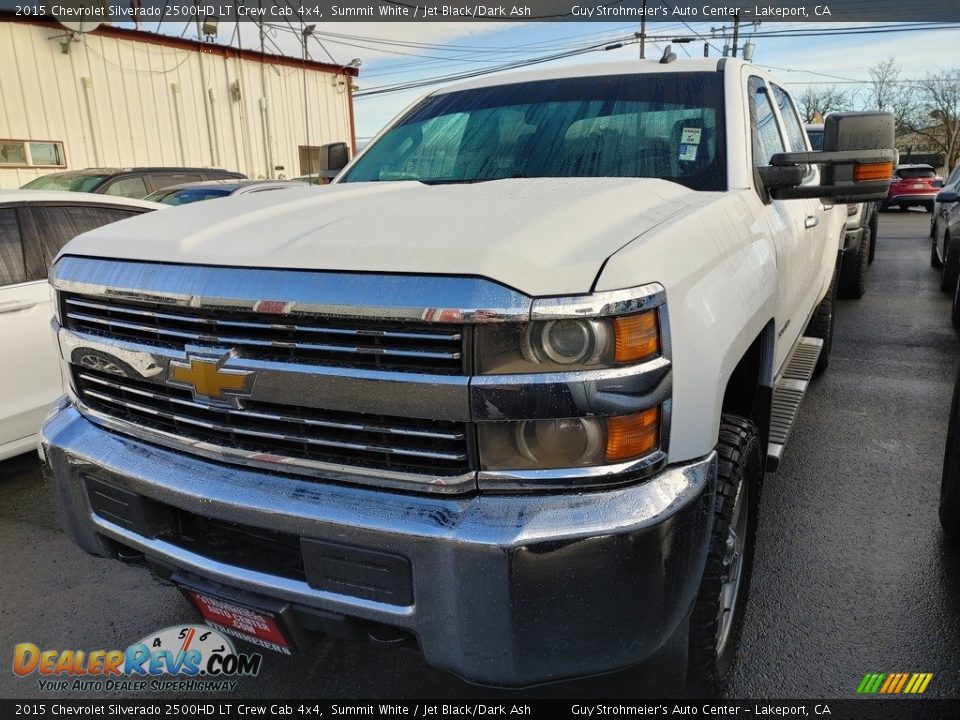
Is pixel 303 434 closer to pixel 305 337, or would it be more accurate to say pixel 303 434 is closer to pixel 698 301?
pixel 305 337

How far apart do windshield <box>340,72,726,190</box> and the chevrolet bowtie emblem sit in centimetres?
145

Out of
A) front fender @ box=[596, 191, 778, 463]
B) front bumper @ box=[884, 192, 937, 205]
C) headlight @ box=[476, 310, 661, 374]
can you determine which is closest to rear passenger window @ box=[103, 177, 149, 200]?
front fender @ box=[596, 191, 778, 463]

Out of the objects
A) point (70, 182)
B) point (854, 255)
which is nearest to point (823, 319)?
point (854, 255)

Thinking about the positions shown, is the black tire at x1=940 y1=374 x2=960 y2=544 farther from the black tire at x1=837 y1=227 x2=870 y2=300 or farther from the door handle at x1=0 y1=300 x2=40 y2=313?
the black tire at x1=837 y1=227 x2=870 y2=300

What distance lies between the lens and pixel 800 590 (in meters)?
2.78

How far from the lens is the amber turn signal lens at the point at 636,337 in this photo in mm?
1565

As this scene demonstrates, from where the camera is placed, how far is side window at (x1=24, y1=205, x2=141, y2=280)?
404 centimetres

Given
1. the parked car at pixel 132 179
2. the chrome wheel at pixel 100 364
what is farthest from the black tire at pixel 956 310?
the parked car at pixel 132 179

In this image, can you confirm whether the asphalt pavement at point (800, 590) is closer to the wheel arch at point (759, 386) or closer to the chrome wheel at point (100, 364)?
the wheel arch at point (759, 386)

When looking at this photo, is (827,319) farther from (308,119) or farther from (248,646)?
(308,119)

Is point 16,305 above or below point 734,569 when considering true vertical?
above

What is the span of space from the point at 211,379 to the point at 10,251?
2.91m

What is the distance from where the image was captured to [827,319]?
5.11 metres

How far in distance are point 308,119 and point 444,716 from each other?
71.4ft
